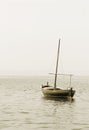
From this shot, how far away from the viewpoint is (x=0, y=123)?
30.4 metres

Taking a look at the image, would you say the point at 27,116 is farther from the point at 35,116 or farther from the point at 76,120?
the point at 76,120

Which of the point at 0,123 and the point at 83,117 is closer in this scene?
the point at 0,123

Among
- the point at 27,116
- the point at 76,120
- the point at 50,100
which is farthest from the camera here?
the point at 50,100

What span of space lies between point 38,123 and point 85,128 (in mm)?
4863

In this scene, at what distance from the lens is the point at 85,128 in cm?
2834

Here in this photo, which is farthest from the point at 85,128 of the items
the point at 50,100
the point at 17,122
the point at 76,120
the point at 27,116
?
the point at 50,100

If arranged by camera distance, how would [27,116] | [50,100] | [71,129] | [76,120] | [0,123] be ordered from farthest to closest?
[50,100] → [27,116] → [76,120] → [0,123] → [71,129]

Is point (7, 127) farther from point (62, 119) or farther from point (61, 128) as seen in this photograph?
point (62, 119)

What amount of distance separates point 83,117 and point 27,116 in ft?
19.9

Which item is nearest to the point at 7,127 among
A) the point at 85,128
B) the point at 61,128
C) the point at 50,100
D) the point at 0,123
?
the point at 0,123

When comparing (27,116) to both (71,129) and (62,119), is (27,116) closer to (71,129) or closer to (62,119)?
(62,119)

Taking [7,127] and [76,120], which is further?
[76,120]

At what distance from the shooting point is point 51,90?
5528 centimetres

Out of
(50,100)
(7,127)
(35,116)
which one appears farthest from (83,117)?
(50,100)
